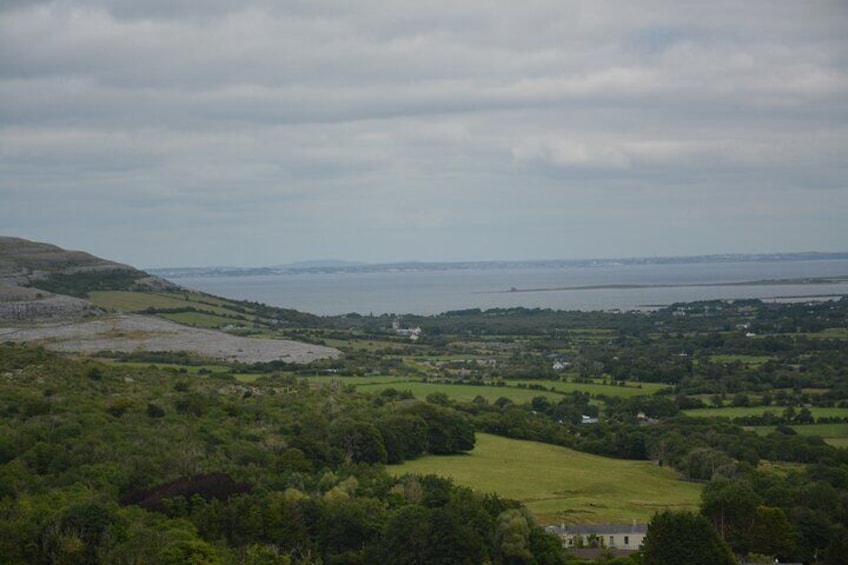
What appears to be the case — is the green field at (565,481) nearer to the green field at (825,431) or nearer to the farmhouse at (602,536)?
the farmhouse at (602,536)

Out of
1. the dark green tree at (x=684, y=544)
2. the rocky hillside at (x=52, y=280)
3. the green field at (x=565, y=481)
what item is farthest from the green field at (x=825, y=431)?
the rocky hillside at (x=52, y=280)

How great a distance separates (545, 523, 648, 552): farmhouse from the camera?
38.4 meters

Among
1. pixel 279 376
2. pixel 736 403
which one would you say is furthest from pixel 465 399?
pixel 736 403

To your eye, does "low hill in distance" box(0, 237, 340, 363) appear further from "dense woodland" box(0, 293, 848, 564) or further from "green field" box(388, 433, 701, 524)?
"green field" box(388, 433, 701, 524)

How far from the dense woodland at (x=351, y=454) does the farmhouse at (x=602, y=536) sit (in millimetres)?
2149

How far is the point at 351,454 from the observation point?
160ft

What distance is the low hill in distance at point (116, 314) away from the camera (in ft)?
278

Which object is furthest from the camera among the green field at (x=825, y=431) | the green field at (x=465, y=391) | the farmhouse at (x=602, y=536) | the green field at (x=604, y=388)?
the green field at (x=604, y=388)

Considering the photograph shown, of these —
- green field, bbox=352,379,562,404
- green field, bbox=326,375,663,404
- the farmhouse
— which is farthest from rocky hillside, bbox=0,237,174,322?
the farmhouse

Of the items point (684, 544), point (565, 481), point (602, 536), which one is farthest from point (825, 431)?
point (684, 544)

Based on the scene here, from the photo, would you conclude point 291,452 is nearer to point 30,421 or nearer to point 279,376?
point 30,421

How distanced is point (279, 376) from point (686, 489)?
30.8 meters

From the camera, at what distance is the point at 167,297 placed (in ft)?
416

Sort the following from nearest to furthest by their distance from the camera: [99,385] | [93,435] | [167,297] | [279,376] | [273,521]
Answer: [273,521]
[93,435]
[99,385]
[279,376]
[167,297]
